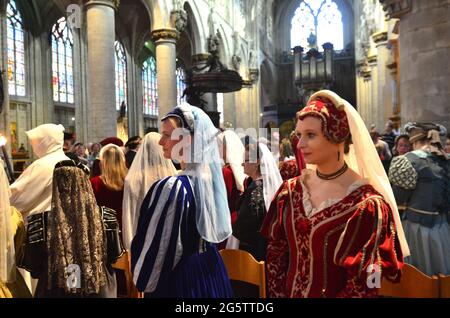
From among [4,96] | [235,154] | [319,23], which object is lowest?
[235,154]

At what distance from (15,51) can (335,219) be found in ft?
63.8

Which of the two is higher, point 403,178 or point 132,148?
point 132,148

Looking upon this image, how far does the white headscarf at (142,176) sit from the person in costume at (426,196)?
81.8 inches

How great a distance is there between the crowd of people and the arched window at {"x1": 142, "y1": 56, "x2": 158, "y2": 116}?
75.6ft

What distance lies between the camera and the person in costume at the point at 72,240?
8.32 feet

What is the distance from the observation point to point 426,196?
150 inches

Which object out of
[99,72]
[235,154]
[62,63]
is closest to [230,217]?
[235,154]

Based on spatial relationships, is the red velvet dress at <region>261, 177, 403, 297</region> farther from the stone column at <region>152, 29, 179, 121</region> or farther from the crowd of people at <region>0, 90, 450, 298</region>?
the stone column at <region>152, 29, 179, 121</region>

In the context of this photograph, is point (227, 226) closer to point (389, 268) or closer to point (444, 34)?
point (389, 268)

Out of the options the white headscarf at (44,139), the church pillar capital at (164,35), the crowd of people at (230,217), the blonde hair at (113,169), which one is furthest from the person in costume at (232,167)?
the church pillar capital at (164,35)

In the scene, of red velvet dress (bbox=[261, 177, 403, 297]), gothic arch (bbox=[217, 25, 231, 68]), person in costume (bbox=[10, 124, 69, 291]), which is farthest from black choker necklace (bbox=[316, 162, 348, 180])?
A: gothic arch (bbox=[217, 25, 231, 68])

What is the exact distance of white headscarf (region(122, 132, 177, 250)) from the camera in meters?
3.96

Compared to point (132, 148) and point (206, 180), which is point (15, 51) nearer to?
point (132, 148)

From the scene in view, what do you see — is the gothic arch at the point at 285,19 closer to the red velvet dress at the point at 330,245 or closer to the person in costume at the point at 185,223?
the person in costume at the point at 185,223
